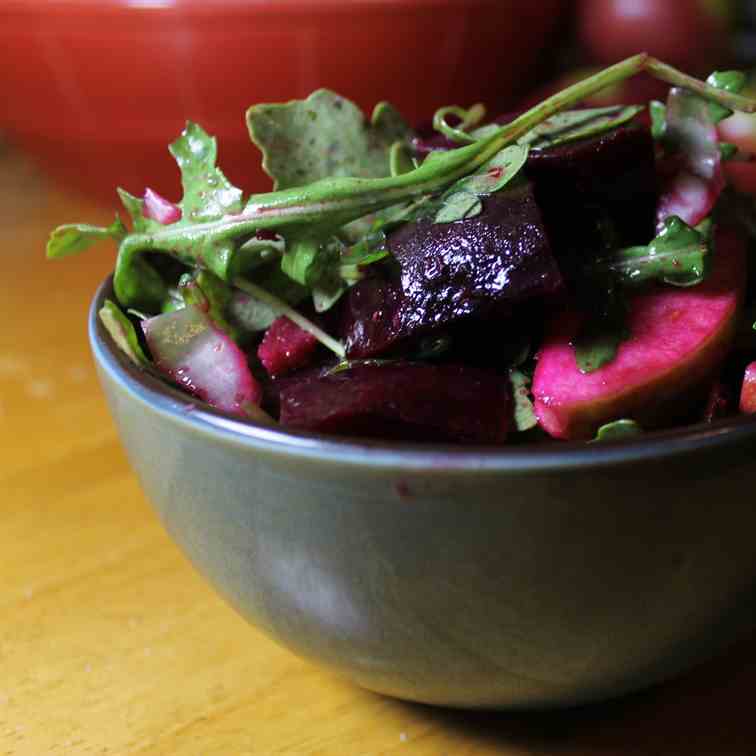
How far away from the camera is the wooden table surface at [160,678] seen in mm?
582

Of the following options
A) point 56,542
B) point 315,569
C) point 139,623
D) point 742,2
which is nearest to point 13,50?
point 56,542

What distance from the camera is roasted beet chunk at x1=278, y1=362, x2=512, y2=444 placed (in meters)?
0.49

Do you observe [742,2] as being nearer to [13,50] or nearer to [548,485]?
[13,50]

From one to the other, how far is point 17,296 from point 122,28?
356mm

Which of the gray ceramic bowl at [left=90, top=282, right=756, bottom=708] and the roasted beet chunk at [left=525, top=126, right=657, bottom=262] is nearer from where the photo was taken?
the gray ceramic bowl at [left=90, top=282, right=756, bottom=708]

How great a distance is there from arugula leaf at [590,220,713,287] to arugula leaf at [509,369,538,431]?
0.07m

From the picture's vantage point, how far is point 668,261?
566 mm

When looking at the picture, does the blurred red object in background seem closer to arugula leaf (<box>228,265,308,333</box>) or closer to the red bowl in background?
the red bowl in background

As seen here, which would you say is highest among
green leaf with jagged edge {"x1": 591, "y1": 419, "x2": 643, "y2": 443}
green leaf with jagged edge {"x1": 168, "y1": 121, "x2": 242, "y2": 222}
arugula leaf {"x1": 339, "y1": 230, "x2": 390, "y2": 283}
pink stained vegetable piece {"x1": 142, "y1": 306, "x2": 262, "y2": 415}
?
green leaf with jagged edge {"x1": 168, "y1": 121, "x2": 242, "y2": 222}

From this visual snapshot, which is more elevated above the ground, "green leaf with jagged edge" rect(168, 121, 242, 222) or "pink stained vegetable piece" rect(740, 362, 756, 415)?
"green leaf with jagged edge" rect(168, 121, 242, 222)

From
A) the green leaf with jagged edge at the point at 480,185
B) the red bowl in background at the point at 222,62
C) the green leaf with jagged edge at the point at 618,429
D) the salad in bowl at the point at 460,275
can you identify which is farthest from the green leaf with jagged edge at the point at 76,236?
the red bowl in background at the point at 222,62

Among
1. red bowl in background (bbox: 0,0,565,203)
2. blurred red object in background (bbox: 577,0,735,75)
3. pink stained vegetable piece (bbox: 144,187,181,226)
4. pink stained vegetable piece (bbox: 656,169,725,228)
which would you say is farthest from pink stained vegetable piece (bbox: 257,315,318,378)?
blurred red object in background (bbox: 577,0,735,75)

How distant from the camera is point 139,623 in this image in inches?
27.9

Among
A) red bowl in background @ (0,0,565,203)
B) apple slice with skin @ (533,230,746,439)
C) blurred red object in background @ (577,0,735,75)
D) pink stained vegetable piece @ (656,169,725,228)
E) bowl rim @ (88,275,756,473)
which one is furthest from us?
blurred red object in background @ (577,0,735,75)
